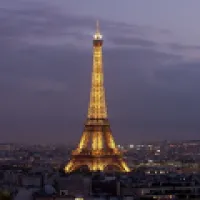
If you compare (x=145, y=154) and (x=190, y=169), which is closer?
(x=190, y=169)

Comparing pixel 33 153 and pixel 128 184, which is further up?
pixel 33 153

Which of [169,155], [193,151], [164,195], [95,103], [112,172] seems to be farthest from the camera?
[193,151]

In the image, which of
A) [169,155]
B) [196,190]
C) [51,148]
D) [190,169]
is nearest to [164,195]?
[196,190]

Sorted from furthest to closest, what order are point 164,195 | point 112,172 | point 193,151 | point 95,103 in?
point 193,151, point 112,172, point 95,103, point 164,195

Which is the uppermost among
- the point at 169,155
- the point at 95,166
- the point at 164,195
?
the point at 169,155

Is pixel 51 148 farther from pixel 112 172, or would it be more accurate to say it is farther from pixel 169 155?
pixel 112 172

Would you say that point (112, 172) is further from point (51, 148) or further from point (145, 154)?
point (51, 148)
